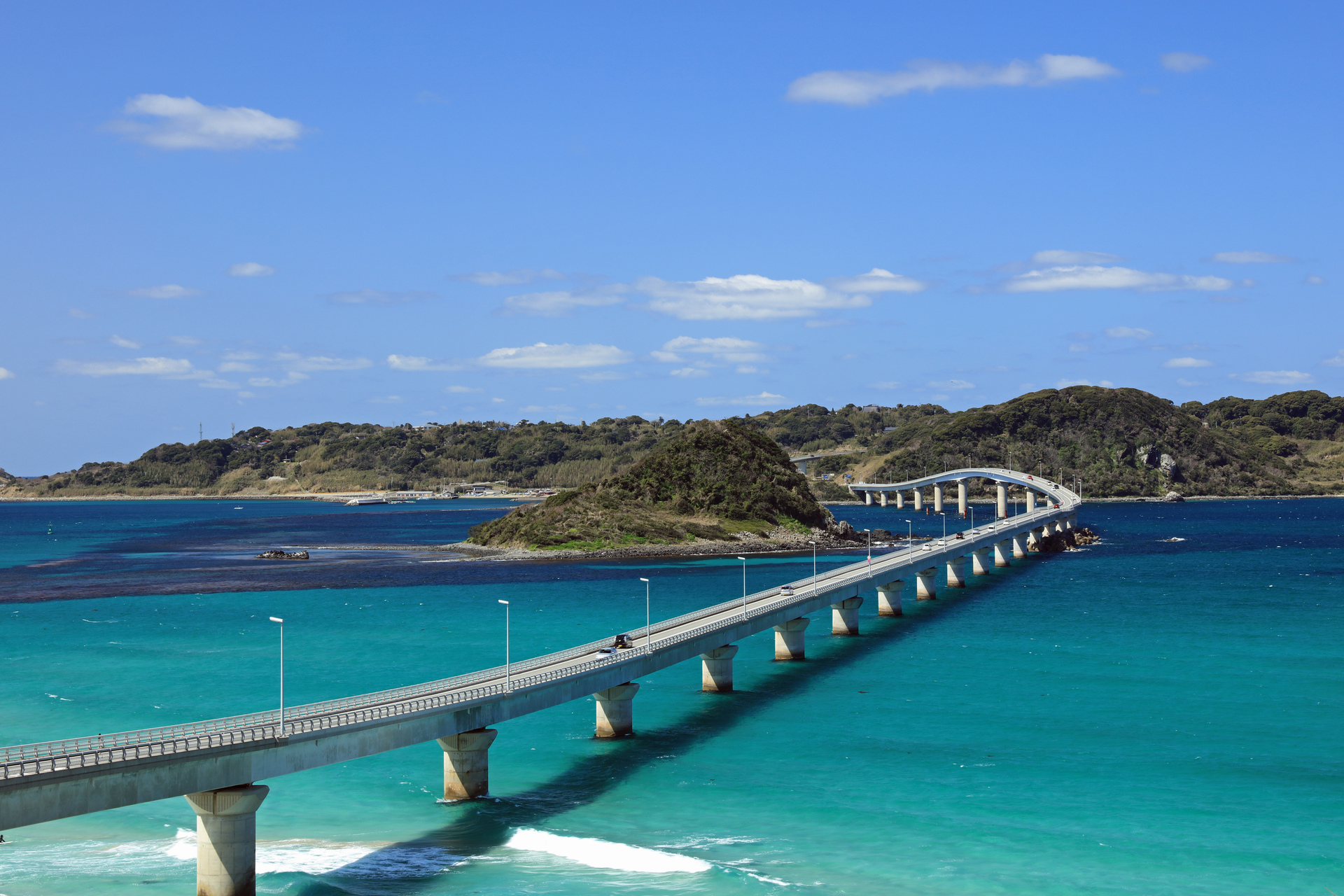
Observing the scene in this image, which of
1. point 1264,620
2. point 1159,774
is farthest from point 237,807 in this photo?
point 1264,620

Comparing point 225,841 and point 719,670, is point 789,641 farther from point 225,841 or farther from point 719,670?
point 225,841

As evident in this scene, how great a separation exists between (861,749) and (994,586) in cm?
9841

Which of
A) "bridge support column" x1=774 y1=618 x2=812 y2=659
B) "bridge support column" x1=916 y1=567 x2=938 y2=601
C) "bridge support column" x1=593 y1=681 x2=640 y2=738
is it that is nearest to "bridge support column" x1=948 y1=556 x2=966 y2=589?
"bridge support column" x1=916 y1=567 x2=938 y2=601

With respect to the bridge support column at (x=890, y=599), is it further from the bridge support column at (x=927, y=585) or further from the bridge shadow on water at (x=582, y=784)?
the bridge shadow on water at (x=582, y=784)

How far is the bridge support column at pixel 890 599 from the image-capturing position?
128750mm

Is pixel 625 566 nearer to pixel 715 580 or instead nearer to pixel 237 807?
pixel 715 580

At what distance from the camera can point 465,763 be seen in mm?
55969

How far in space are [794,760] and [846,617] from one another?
50.8m

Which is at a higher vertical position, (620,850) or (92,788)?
(92,788)

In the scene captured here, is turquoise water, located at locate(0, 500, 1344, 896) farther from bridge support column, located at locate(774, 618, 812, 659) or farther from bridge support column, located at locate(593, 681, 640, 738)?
bridge support column, located at locate(774, 618, 812, 659)

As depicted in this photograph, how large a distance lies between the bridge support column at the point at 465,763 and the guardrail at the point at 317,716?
82.0 inches

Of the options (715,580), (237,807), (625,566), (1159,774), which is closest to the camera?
(237,807)

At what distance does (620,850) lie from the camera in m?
49.2

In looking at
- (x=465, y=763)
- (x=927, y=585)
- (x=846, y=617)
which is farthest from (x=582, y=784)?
(x=927, y=585)
